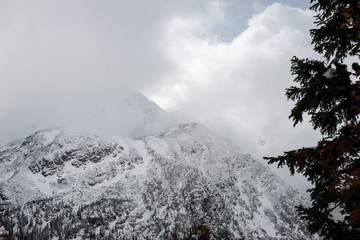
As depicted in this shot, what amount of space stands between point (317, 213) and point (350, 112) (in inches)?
124

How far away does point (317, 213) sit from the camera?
5070 millimetres

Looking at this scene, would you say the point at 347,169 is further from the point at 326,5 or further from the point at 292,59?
the point at 326,5

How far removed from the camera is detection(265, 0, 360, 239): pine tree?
491 cm

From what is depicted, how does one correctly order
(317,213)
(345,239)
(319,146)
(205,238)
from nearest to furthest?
(345,239)
(317,213)
(319,146)
(205,238)

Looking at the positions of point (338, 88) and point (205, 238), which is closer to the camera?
point (338, 88)

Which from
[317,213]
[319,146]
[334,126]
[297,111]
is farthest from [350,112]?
[317,213]

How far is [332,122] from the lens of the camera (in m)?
6.99

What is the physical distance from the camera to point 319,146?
568 cm

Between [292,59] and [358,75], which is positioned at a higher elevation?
[292,59]

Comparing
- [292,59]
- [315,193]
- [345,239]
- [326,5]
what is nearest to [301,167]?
[315,193]

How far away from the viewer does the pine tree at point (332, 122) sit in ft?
16.1

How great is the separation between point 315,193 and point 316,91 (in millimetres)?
2767

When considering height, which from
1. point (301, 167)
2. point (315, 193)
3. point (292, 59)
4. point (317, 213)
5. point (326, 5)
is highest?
point (326, 5)

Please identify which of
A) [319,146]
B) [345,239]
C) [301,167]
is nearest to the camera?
[345,239]
